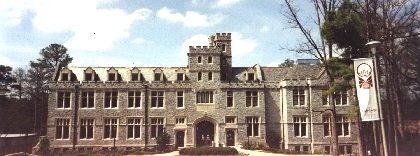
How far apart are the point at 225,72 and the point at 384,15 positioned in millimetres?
18582

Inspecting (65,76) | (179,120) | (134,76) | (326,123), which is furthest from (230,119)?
(65,76)

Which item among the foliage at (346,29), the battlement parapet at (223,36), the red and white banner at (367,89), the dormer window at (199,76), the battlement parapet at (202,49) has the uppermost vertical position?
the battlement parapet at (223,36)

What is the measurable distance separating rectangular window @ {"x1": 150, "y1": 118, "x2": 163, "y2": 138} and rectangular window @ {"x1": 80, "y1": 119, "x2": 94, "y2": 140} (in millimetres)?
5694

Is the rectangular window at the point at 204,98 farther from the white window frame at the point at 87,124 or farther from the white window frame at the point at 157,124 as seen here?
the white window frame at the point at 87,124

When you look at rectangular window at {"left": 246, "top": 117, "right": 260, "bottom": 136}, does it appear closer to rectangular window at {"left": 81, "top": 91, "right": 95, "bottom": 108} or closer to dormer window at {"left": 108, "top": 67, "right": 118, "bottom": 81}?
dormer window at {"left": 108, "top": 67, "right": 118, "bottom": 81}

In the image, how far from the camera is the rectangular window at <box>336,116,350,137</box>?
31859 millimetres

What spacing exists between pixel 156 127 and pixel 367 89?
76.5ft

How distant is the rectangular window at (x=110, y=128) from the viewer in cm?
3199

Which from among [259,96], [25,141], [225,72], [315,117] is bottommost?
[25,141]

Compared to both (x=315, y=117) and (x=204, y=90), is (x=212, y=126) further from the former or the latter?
(x=315, y=117)

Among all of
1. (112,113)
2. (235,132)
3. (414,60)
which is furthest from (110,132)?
(414,60)

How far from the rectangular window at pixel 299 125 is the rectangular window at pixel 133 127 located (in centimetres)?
1487

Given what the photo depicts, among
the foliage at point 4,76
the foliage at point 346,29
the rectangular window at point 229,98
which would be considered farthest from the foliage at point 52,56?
the foliage at point 346,29

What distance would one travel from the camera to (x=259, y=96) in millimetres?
32812
